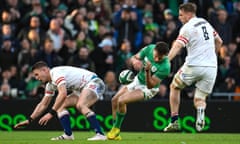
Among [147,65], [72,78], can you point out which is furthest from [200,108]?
[72,78]

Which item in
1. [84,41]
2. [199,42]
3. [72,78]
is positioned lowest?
[84,41]

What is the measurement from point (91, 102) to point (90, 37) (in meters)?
7.65

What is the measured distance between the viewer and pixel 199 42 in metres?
17.2

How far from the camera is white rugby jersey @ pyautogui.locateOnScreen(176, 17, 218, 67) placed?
17069mm

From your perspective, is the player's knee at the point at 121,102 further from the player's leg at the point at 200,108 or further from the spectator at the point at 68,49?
the spectator at the point at 68,49

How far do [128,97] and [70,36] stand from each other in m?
7.35

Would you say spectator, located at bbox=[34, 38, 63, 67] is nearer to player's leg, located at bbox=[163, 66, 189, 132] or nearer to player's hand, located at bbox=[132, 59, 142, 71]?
player's hand, located at bbox=[132, 59, 142, 71]

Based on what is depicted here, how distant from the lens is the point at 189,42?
56.3 ft

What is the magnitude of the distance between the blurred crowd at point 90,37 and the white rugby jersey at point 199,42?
6.43m

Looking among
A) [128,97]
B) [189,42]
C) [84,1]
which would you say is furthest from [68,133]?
[84,1]

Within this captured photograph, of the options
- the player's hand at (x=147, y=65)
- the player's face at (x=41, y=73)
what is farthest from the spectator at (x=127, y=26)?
the player's hand at (x=147, y=65)

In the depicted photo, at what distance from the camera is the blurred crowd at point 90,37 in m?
23.8

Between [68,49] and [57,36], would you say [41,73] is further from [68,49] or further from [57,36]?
[57,36]

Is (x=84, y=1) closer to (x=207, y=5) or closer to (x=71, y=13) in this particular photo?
(x=71, y=13)
